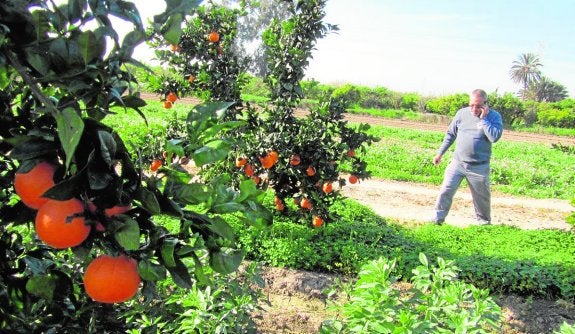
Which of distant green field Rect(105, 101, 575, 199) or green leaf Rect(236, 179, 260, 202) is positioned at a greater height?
green leaf Rect(236, 179, 260, 202)

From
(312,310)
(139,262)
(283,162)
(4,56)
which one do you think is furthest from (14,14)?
(283,162)

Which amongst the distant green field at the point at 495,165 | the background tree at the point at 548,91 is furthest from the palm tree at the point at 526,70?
the distant green field at the point at 495,165

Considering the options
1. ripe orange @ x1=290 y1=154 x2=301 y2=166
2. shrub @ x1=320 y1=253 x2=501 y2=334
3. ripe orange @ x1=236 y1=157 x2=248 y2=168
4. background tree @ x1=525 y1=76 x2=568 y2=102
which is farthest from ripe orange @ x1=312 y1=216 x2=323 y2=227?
background tree @ x1=525 y1=76 x2=568 y2=102

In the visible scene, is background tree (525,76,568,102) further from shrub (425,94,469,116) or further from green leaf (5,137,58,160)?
green leaf (5,137,58,160)

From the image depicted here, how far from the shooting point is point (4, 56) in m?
0.77

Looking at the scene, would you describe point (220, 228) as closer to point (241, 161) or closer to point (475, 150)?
point (241, 161)

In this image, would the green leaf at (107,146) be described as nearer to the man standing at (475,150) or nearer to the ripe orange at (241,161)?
the ripe orange at (241,161)

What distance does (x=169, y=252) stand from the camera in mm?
883

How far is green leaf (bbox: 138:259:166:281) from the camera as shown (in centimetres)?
Answer: 88

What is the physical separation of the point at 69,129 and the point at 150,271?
1.01 feet

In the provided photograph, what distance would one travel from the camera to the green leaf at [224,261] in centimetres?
94

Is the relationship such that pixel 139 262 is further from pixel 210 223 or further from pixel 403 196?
pixel 403 196

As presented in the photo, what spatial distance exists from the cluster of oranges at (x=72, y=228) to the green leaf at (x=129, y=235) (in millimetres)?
62

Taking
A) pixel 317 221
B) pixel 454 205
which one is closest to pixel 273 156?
pixel 317 221
